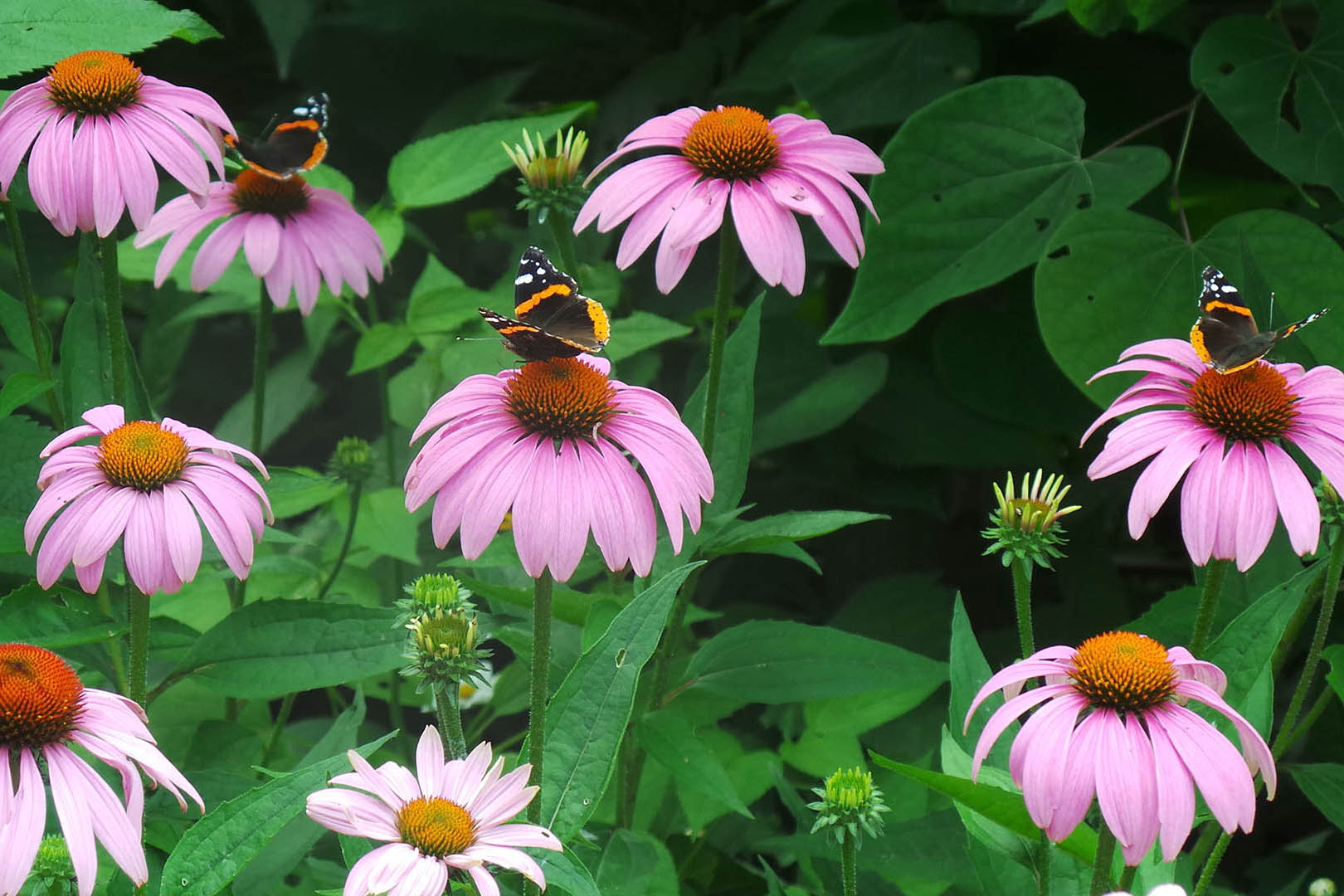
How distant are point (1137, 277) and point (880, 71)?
1.42 ft

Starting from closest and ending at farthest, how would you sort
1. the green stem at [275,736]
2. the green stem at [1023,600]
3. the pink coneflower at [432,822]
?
1. the pink coneflower at [432,822]
2. the green stem at [1023,600]
3. the green stem at [275,736]

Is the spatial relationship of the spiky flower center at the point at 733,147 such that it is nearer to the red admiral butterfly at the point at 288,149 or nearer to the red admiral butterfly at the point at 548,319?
the red admiral butterfly at the point at 548,319

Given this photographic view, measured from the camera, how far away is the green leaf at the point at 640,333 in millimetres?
1490

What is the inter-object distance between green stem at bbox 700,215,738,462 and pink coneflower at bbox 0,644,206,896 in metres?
0.49

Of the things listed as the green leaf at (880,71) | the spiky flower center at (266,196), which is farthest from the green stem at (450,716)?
the green leaf at (880,71)

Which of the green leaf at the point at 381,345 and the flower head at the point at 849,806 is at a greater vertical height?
the green leaf at the point at 381,345

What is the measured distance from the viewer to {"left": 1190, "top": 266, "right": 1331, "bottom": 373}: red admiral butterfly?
942mm

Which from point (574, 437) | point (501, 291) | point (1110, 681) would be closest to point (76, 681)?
point (574, 437)

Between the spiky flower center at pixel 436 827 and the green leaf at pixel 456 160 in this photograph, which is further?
the green leaf at pixel 456 160

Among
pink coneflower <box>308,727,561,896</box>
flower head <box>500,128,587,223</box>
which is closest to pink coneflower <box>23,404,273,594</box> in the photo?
pink coneflower <box>308,727,561,896</box>

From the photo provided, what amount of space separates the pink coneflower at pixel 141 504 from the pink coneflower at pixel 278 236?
380mm

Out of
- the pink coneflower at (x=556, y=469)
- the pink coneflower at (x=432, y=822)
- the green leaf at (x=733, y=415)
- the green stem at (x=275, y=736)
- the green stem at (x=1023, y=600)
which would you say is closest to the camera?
the pink coneflower at (x=432, y=822)

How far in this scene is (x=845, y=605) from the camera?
1.72m

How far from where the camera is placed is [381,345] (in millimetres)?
1562
